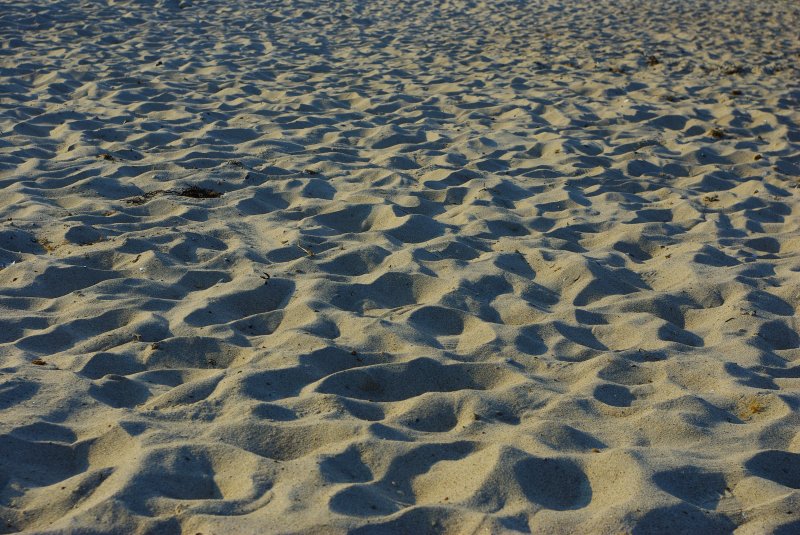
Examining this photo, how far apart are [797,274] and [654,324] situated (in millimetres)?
1075

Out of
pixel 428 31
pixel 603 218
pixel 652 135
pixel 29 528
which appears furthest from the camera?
pixel 428 31

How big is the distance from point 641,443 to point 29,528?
6.43 feet

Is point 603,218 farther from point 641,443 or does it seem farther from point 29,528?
point 29,528

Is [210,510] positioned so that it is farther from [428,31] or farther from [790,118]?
[428,31]

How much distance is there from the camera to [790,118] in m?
6.91

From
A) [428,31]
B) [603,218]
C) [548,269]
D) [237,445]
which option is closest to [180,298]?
[237,445]

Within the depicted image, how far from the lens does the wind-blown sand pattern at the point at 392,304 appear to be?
243cm

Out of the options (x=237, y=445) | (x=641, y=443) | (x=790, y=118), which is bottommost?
(x=790, y=118)

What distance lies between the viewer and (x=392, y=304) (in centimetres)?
368

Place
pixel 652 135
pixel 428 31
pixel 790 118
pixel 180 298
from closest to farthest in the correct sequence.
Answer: pixel 180 298 → pixel 652 135 → pixel 790 118 → pixel 428 31

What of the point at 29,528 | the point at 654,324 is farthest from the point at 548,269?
the point at 29,528

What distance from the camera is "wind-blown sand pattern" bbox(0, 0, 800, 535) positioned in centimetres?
A: 243

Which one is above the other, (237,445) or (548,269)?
(237,445)

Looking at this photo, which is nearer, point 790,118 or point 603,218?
point 603,218
